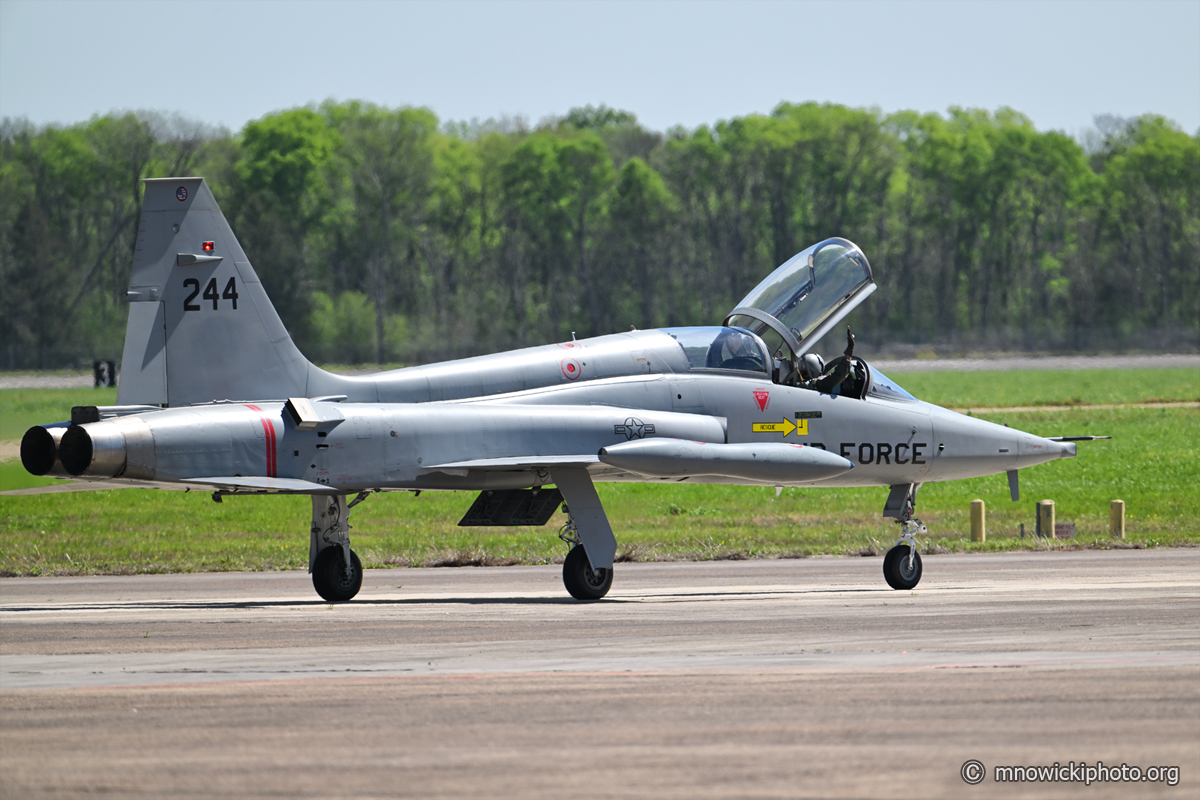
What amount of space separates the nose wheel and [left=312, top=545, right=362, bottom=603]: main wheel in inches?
261

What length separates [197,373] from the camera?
15.3 metres

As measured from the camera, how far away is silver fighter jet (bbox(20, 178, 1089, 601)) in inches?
576

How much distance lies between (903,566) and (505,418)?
5537 millimetres

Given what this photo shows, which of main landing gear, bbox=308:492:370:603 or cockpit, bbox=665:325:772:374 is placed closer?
main landing gear, bbox=308:492:370:603

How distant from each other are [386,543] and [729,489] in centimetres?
1264

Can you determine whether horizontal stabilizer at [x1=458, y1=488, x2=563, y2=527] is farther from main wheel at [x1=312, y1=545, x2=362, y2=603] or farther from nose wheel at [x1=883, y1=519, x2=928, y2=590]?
nose wheel at [x1=883, y1=519, x2=928, y2=590]

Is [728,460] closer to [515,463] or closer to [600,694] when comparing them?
[515,463]

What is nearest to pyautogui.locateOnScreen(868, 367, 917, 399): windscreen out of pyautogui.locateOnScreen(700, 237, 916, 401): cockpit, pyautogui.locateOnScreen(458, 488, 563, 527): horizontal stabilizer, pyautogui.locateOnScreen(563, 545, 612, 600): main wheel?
pyautogui.locateOnScreen(700, 237, 916, 401): cockpit

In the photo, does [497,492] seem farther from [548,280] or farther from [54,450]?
[548,280]

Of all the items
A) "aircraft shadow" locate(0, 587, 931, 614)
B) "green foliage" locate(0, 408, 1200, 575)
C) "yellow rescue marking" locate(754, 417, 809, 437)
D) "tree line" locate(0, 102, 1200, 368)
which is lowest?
"green foliage" locate(0, 408, 1200, 575)

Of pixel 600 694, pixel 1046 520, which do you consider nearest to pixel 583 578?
pixel 600 694

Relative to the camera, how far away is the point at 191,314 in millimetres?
15328

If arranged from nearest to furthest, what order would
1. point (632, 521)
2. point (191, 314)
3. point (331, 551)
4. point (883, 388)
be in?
1. point (191, 314)
2. point (331, 551)
3. point (883, 388)
4. point (632, 521)

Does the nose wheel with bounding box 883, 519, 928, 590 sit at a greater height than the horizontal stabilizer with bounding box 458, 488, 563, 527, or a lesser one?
lesser
